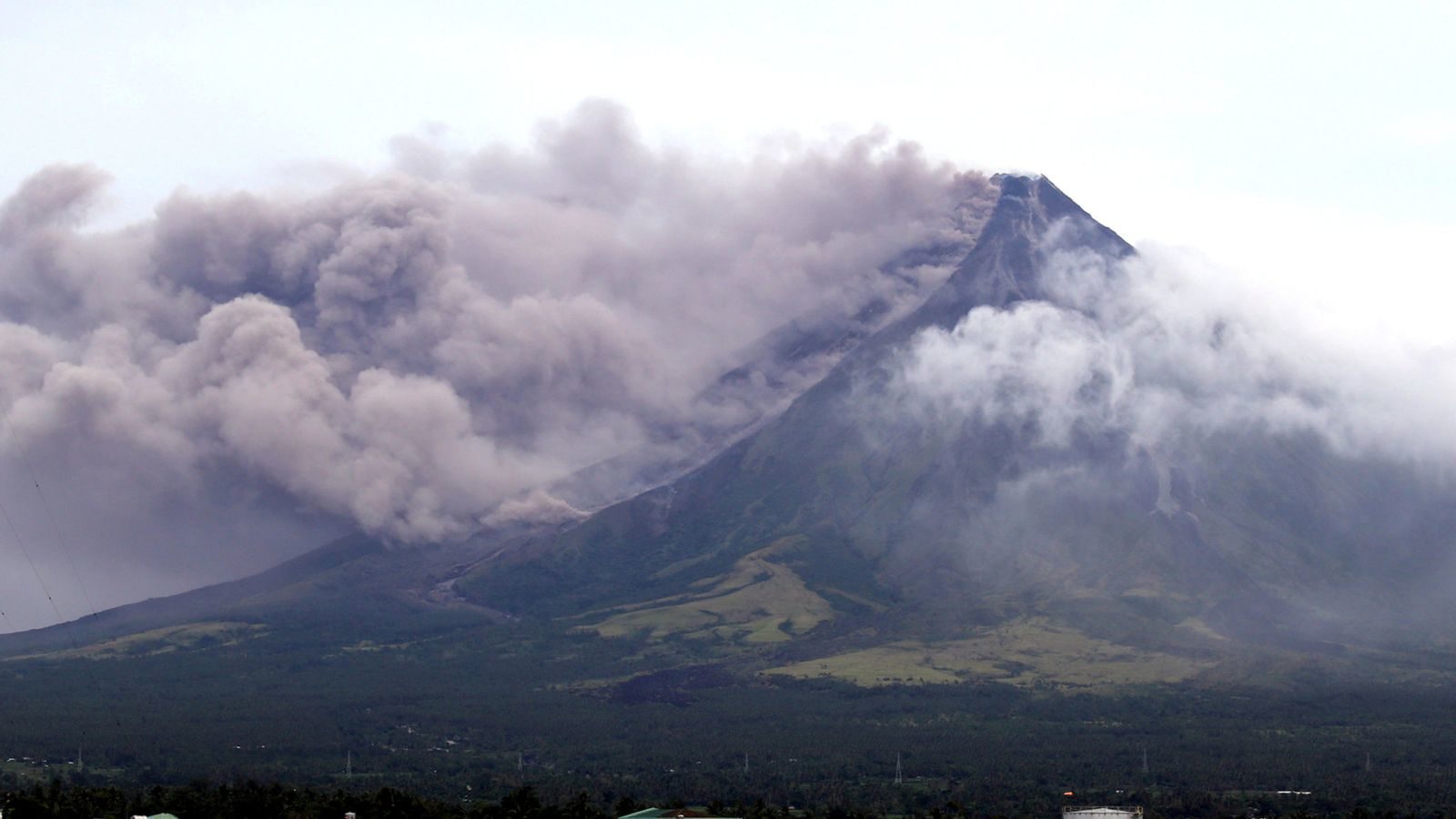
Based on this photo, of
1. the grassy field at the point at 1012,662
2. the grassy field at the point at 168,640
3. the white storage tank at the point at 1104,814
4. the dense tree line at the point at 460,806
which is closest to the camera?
the white storage tank at the point at 1104,814

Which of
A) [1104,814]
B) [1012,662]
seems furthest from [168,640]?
[1104,814]

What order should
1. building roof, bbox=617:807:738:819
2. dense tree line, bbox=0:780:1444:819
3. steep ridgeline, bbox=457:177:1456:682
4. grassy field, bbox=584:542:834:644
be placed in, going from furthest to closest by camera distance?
grassy field, bbox=584:542:834:644, steep ridgeline, bbox=457:177:1456:682, dense tree line, bbox=0:780:1444:819, building roof, bbox=617:807:738:819

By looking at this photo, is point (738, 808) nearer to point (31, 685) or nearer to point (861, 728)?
point (861, 728)

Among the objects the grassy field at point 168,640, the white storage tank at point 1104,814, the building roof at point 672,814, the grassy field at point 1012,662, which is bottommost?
the white storage tank at point 1104,814

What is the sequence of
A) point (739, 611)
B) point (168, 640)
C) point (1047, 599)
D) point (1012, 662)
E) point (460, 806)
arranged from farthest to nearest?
1. point (739, 611)
2. point (1047, 599)
3. point (168, 640)
4. point (1012, 662)
5. point (460, 806)

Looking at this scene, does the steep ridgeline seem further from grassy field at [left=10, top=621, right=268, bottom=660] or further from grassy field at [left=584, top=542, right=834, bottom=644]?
grassy field at [left=10, top=621, right=268, bottom=660]

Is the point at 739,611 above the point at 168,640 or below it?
above

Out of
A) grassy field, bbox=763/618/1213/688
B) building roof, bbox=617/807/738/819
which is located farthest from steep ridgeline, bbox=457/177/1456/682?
building roof, bbox=617/807/738/819

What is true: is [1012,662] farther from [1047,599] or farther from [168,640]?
[168,640]

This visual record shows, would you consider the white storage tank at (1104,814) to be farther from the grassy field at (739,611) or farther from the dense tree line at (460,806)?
the grassy field at (739,611)

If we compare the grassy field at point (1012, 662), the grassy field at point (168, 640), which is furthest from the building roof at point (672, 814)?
the grassy field at point (168, 640)

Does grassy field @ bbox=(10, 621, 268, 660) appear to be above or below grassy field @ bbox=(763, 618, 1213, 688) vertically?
above
